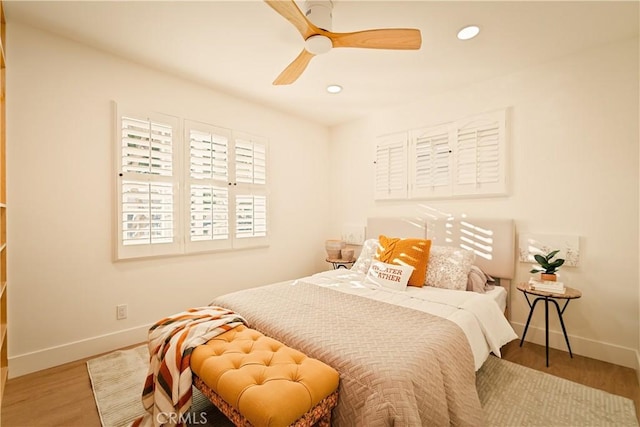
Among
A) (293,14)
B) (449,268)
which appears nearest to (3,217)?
(293,14)

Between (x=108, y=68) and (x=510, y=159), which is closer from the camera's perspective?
(x=108, y=68)

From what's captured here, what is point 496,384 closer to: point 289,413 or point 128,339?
point 289,413

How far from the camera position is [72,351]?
2428 mm

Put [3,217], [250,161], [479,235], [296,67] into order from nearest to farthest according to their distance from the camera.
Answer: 1. [3,217]
2. [296,67]
3. [479,235]
4. [250,161]

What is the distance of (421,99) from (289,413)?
3402mm

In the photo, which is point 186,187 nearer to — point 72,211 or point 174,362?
point 72,211

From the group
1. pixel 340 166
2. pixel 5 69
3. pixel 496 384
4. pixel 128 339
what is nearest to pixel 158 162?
pixel 5 69

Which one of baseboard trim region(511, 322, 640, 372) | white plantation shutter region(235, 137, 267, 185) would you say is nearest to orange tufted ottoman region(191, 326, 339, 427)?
white plantation shutter region(235, 137, 267, 185)

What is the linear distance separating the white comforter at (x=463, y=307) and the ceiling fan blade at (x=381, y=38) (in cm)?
170

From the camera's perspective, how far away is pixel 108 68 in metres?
2.62

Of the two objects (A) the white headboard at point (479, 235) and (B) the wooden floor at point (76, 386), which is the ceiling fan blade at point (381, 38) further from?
(B) the wooden floor at point (76, 386)

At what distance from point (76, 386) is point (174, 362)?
114 centimetres

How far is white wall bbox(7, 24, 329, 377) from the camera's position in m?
2.23

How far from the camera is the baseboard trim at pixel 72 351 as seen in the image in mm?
2224
